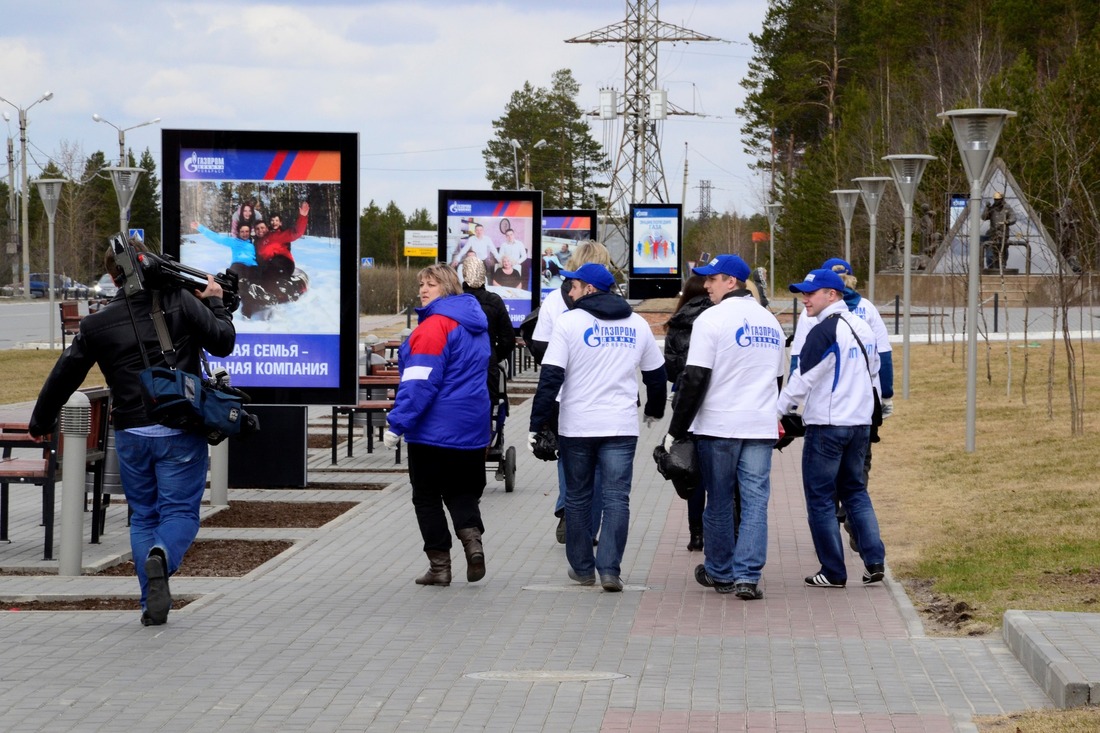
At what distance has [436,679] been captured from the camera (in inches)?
256

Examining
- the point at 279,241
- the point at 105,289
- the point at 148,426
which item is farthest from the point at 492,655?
the point at 105,289

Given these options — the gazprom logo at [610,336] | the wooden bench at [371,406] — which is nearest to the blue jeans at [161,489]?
the gazprom logo at [610,336]

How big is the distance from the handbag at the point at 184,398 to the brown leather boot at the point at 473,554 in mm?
1563

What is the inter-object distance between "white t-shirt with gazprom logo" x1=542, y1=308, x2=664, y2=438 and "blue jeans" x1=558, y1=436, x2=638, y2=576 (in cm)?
7

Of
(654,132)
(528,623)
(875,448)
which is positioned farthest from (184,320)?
(654,132)

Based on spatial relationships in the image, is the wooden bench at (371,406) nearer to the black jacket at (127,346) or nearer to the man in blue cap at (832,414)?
the man in blue cap at (832,414)

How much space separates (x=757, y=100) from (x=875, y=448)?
7370 centimetres

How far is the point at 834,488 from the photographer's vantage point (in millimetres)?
8773

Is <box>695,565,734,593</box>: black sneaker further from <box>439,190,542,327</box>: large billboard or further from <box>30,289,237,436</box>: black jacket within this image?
<box>439,190,542,327</box>: large billboard

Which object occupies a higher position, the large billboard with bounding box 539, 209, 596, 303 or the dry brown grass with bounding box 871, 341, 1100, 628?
the large billboard with bounding box 539, 209, 596, 303

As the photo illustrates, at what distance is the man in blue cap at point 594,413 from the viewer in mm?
8609

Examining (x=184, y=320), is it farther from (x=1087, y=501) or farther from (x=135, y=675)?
(x=1087, y=501)

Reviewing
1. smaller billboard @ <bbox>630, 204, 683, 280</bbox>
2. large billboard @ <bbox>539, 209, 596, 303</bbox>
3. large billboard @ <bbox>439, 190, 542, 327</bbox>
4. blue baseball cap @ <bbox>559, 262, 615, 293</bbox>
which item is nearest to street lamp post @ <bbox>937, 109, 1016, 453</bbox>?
large billboard @ <bbox>439, 190, 542, 327</bbox>

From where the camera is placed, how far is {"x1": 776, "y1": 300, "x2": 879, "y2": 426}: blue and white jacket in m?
8.64
